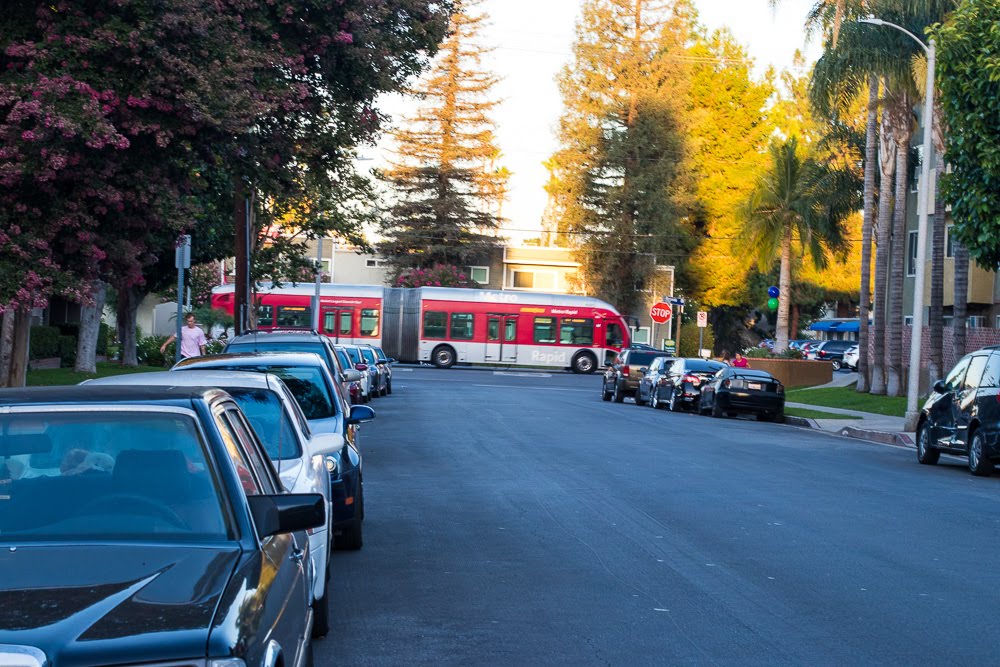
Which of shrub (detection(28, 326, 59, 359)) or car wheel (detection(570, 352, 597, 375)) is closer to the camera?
shrub (detection(28, 326, 59, 359))

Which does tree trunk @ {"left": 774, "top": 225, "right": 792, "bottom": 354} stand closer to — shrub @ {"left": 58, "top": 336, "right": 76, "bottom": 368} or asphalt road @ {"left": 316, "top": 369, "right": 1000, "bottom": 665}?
shrub @ {"left": 58, "top": 336, "right": 76, "bottom": 368}

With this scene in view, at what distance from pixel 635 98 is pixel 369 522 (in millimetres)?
61200

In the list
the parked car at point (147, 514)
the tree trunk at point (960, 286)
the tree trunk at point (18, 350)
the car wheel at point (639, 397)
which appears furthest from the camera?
the car wheel at point (639, 397)

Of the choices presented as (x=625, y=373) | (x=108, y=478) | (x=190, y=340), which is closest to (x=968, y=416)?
(x=190, y=340)

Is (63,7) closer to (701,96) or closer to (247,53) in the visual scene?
(247,53)

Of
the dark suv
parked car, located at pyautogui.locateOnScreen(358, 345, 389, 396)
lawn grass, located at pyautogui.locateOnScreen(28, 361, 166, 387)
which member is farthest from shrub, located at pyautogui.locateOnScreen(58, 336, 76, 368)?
the dark suv

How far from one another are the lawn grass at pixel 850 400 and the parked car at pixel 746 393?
12.5 ft

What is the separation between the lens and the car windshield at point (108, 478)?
4.90 metres

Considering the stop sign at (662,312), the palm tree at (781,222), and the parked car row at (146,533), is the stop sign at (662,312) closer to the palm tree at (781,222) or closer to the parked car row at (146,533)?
the palm tree at (781,222)

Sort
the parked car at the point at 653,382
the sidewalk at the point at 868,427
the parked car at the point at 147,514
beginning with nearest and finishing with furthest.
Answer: the parked car at the point at 147,514
the sidewalk at the point at 868,427
the parked car at the point at 653,382

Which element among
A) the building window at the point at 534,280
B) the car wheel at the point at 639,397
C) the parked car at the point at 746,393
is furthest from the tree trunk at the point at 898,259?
the building window at the point at 534,280

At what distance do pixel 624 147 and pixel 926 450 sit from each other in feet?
168

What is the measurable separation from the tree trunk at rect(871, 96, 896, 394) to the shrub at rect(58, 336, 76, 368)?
25.0 m

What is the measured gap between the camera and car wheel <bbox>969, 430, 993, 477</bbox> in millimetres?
18969
